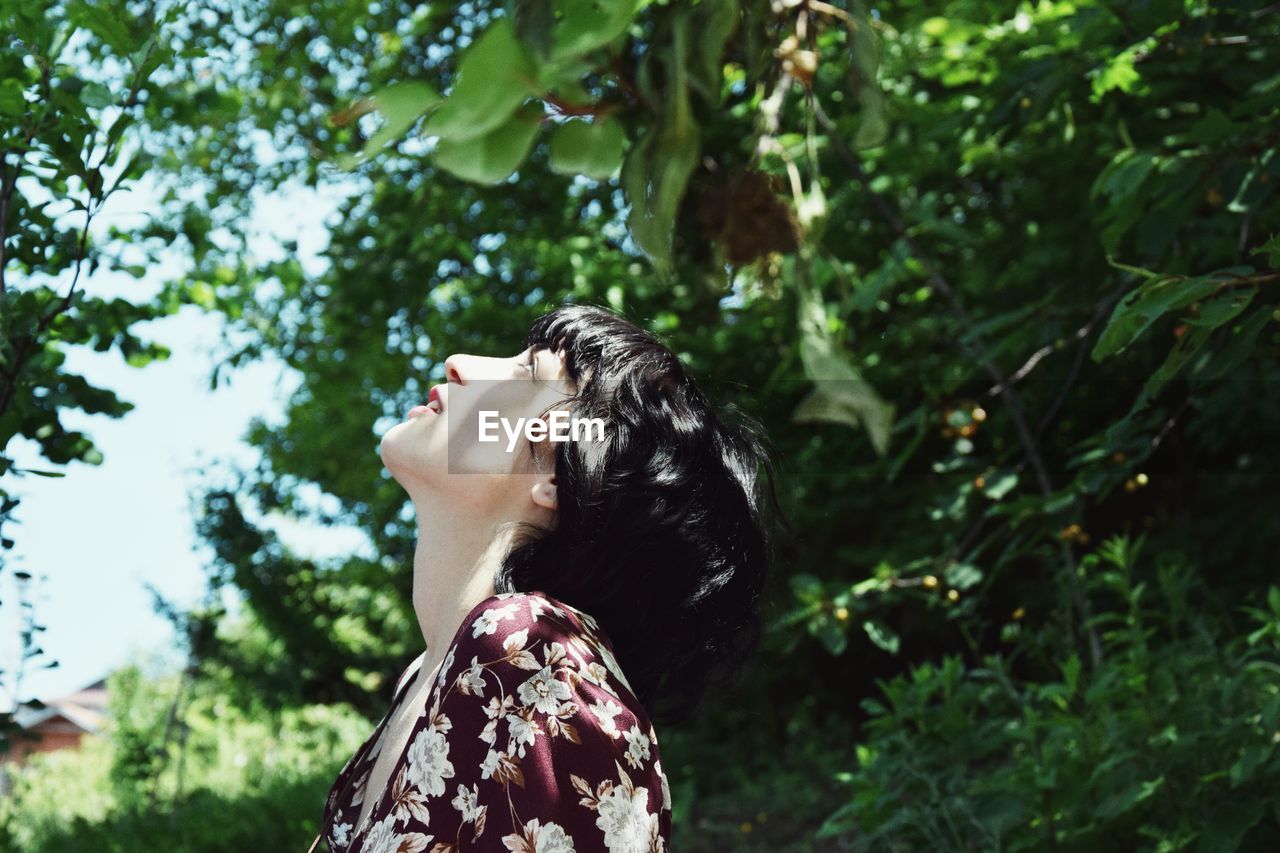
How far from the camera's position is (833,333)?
78.7 inches

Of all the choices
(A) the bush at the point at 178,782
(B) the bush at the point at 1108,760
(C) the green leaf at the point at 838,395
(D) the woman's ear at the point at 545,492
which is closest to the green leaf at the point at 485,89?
(C) the green leaf at the point at 838,395

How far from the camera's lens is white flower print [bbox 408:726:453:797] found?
3.98ft

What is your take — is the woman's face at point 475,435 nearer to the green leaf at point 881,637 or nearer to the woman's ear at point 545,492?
the woman's ear at point 545,492

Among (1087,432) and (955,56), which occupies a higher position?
(955,56)

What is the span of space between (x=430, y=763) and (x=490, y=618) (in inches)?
6.5

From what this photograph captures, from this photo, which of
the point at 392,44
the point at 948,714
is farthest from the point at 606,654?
the point at 392,44

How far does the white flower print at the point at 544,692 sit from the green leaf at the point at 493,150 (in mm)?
840

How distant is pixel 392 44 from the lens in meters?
7.08

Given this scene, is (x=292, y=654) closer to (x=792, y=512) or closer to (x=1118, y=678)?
(x=1118, y=678)

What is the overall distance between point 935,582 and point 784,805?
2500 millimetres

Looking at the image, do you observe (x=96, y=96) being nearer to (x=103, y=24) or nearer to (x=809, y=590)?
(x=103, y=24)

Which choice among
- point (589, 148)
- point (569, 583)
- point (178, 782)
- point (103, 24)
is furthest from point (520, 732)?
point (178, 782)

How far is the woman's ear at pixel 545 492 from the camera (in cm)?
155

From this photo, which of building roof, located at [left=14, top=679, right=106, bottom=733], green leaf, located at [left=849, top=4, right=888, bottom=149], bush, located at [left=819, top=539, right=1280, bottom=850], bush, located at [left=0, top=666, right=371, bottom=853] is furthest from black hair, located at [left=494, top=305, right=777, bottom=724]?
building roof, located at [left=14, top=679, right=106, bottom=733]
